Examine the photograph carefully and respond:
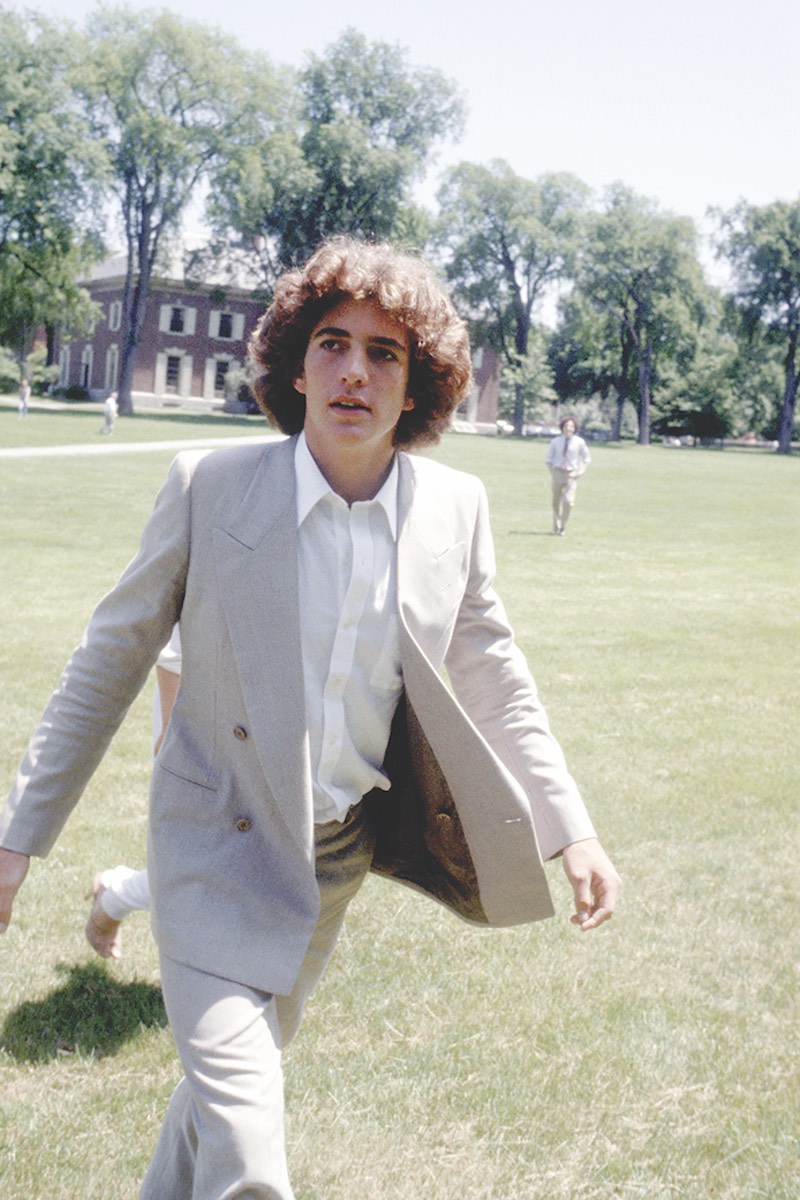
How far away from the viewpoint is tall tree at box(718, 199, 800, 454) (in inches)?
3231

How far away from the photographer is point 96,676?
2.46m

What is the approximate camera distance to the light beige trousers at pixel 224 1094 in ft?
6.93

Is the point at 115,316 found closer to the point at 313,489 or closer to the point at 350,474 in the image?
the point at 350,474

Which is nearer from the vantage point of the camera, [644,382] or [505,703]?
[505,703]

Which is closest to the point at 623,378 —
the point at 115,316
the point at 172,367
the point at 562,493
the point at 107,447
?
the point at 172,367

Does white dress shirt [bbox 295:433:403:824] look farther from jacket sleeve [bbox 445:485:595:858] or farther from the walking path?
the walking path

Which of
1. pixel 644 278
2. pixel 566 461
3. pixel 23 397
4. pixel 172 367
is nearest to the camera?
pixel 566 461

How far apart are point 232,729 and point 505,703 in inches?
27.1

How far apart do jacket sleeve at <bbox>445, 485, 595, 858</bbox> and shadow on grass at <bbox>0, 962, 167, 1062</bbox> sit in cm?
186

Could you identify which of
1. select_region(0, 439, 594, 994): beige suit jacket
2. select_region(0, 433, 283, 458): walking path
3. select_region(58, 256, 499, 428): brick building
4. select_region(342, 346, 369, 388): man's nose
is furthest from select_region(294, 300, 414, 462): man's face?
select_region(58, 256, 499, 428): brick building

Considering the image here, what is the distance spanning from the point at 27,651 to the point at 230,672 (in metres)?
7.61

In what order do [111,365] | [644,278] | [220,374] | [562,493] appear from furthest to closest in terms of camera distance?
[644,278]
[220,374]
[111,365]
[562,493]

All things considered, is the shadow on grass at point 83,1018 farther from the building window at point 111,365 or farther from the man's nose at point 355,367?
the building window at point 111,365

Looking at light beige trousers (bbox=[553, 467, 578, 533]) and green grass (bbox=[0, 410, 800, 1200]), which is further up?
light beige trousers (bbox=[553, 467, 578, 533])
